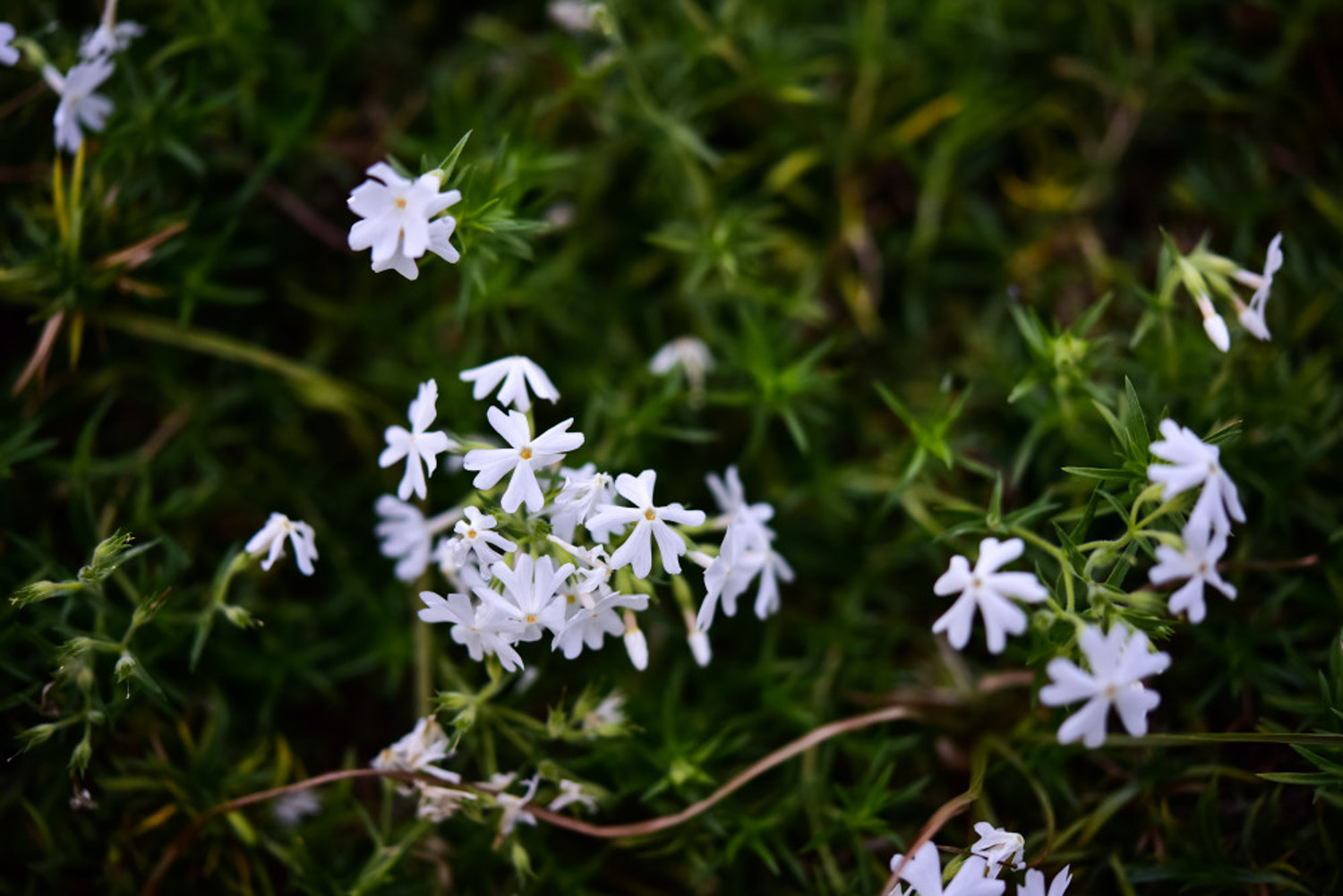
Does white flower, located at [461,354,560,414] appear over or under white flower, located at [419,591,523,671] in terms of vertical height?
over

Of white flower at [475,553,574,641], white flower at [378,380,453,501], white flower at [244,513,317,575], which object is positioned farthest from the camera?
white flower at [244,513,317,575]

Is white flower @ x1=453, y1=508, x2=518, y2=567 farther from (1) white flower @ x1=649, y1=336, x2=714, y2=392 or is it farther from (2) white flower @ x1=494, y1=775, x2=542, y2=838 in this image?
(1) white flower @ x1=649, y1=336, x2=714, y2=392

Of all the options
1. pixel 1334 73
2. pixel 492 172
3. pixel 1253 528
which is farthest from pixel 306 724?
pixel 1334 73

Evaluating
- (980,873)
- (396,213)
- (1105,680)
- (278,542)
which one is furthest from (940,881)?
(396,213)

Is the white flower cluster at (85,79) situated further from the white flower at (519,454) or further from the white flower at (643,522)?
the white flower at (643,522)

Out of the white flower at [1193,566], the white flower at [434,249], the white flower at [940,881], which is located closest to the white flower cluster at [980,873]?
the white flower at [940,881]

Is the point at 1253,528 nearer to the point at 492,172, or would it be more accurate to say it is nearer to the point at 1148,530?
the point at 1148,530

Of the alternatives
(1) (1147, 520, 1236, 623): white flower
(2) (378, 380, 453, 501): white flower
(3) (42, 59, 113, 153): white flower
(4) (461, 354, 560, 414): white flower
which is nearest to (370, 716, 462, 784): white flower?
(2) (378, 380, 453, 501): white flower

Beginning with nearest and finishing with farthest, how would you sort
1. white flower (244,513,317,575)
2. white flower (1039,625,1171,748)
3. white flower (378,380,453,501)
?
white flower (1039,625,1171,748) → white flower (378,380,453,501) → white flower (244,513,317,575)
